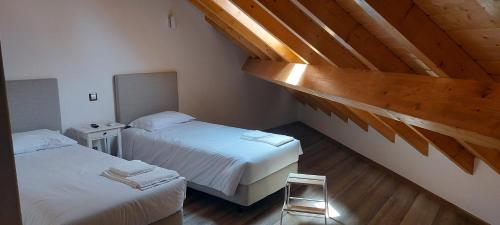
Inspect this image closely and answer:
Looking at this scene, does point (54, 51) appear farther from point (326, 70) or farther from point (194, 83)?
point (326, 70)

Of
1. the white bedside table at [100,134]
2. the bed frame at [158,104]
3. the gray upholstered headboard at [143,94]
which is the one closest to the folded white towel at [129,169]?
the bed frame at [158,104]

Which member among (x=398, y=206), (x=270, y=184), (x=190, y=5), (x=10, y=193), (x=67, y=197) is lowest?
(x=398, y=206)

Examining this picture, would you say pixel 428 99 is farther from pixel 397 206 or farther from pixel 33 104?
pixel 33 104

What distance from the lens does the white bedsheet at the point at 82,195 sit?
1949mm

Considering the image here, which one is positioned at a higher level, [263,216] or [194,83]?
[194,83]

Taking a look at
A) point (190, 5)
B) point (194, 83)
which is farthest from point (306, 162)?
point (190, 5)

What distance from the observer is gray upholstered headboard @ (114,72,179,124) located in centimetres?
405

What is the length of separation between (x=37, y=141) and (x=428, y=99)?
3036mm

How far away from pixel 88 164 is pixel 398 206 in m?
2.79

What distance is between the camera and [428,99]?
1747 mm

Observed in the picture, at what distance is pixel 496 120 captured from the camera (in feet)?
4.71

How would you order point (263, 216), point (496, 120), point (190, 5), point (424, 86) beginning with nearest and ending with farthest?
point (496, 120), point (424, 86), point (263, 216), point (190, 5)

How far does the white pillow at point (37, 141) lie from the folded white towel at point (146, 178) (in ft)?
3.04

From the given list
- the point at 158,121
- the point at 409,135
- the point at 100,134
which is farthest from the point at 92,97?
the point at 409,135
